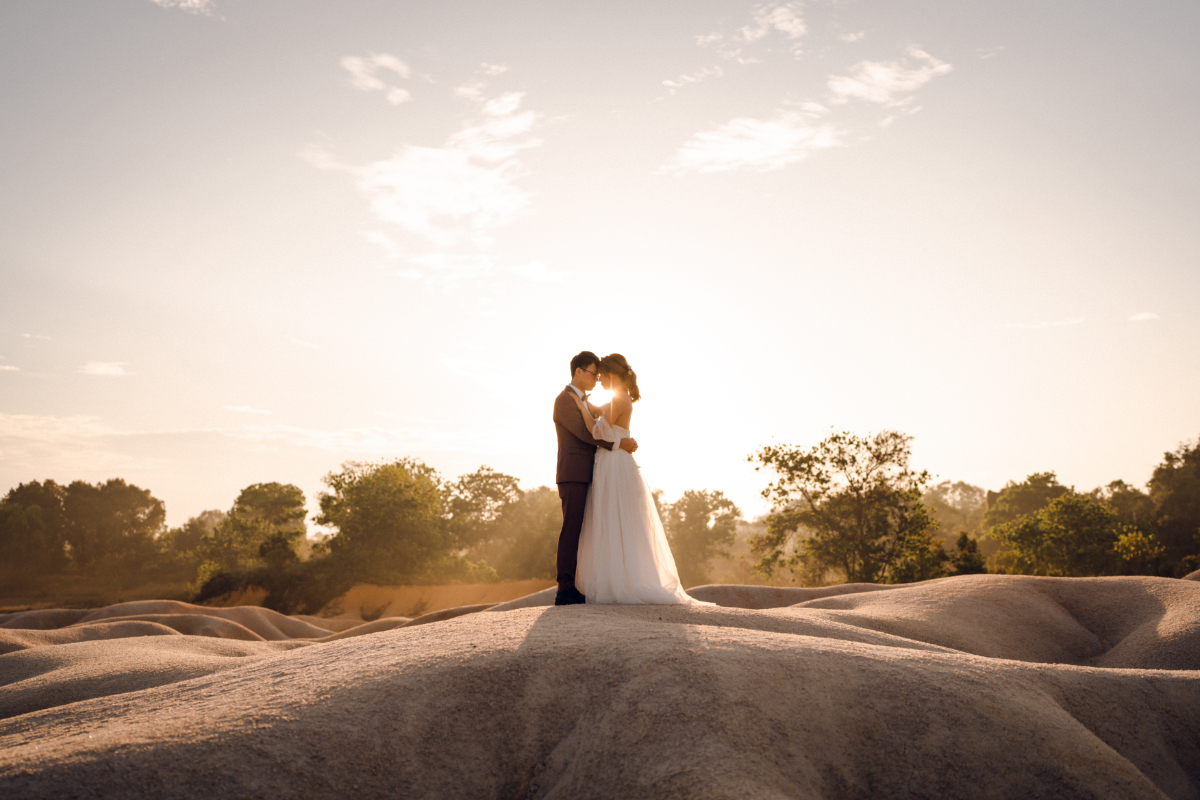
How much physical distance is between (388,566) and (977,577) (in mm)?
29487

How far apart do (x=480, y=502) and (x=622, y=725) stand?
4599cm

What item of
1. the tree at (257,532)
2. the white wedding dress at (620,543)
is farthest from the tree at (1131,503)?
the tree at (257,532)

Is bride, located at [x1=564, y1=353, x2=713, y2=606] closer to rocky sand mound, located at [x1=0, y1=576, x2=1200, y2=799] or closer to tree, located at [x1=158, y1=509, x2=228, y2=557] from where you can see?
rocky sand mound, located at [x1=0, y1=576, x2=1200, y2=799]

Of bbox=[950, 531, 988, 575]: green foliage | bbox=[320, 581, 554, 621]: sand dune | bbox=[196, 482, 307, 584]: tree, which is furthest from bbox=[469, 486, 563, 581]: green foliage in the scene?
bbox=[950, 531, 988, 575]: green foliage

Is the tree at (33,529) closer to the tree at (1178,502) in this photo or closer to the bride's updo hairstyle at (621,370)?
the bride's updo hairstyle at (621,370)

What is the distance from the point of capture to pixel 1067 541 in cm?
2381

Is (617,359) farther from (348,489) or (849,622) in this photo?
(348,489)

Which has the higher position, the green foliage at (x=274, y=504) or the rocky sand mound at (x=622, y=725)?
the green foliage at (x=274, y=504)

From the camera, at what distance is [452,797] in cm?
348

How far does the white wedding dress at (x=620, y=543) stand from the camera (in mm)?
7531

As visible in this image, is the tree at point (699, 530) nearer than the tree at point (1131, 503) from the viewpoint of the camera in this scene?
No

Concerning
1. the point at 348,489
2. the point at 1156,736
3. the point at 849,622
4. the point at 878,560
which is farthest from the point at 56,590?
the point at 1156,736

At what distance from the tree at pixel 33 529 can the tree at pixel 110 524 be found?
709mm

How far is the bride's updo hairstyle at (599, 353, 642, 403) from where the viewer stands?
8258 mm
